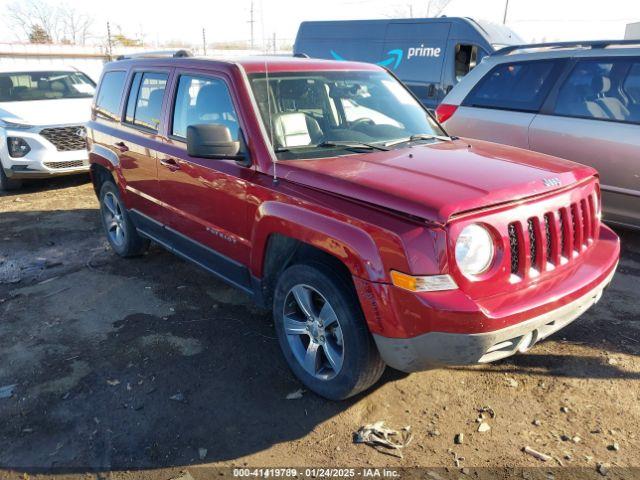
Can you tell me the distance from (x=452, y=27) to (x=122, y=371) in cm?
799

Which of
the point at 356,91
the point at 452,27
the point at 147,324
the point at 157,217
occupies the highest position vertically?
the point at 452,27

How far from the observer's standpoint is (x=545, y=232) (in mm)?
2730

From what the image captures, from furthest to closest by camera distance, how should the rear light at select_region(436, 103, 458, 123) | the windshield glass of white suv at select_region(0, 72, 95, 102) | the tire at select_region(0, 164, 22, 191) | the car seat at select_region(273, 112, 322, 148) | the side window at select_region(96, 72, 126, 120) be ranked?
the windshield glass of white suv at select_region(0, 72, 95, 102) → the tire at select_region(0, 164, 22, 191) → the rear light at select_region(436, 103, 458, 123) → the side window at select_region(96, 72, 126, 120) → the car seat at select_region(273, 112, 322, 148)

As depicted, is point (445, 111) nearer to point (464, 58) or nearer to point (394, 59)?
point (464, 58)

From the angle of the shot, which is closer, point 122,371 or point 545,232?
point 545,232

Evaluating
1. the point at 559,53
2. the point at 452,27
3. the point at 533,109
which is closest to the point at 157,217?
the point at 533,109

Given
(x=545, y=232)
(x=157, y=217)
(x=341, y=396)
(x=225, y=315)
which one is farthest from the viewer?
(x=157, y=217)

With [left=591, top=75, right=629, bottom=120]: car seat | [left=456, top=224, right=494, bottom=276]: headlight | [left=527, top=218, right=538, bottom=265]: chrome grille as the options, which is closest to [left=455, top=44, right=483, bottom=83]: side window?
[left=591, top=75, right=629, bottom=120]: car seat

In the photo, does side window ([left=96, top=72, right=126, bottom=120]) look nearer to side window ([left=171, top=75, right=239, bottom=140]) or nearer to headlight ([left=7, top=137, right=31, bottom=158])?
side window ([left=171, top=75, right=239, bottom=140])

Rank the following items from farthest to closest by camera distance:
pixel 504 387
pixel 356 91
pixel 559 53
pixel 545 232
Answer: pixel 559 53 → pixel 356 91 → pixel 504 387 → pixel 545 232

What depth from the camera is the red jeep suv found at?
2465 mm

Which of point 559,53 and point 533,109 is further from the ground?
point 559,53

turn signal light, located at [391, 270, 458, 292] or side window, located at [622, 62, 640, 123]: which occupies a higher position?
side window, located at [622, 62, 640, 123]

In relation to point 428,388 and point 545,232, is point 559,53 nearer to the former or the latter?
point 545,232
